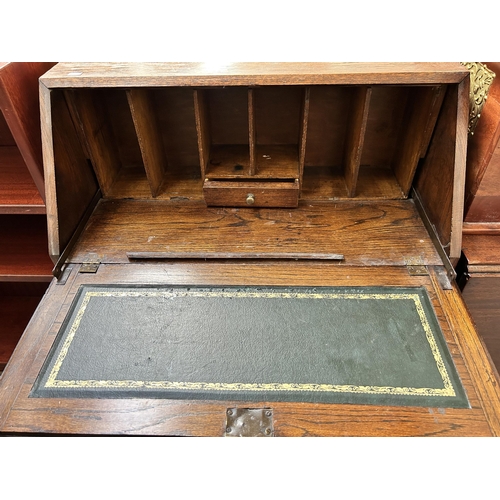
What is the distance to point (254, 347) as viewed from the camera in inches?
39.4

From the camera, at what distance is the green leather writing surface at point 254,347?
92 cm

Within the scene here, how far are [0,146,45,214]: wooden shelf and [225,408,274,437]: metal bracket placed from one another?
1.01 meters

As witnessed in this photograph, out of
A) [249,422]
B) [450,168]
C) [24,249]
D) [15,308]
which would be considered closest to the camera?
[249,422]

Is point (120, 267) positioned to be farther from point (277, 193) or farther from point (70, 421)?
point (277, 193)

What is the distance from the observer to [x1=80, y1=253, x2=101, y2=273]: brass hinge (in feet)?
3.87

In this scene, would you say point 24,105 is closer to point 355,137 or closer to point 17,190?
point 17,190

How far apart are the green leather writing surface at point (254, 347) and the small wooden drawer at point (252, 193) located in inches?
14.4

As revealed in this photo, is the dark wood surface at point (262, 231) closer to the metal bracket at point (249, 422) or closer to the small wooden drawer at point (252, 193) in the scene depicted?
the small wooden drawer at point (252, 193)

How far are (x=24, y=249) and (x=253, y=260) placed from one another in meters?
1.10

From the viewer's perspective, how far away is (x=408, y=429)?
85 cm

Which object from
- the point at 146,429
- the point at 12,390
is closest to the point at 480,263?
the point at 146,429

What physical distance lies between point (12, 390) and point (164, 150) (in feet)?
3.14

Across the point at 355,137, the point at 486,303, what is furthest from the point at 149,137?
the point at 486,303

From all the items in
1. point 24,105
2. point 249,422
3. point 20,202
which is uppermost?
point 24,105
